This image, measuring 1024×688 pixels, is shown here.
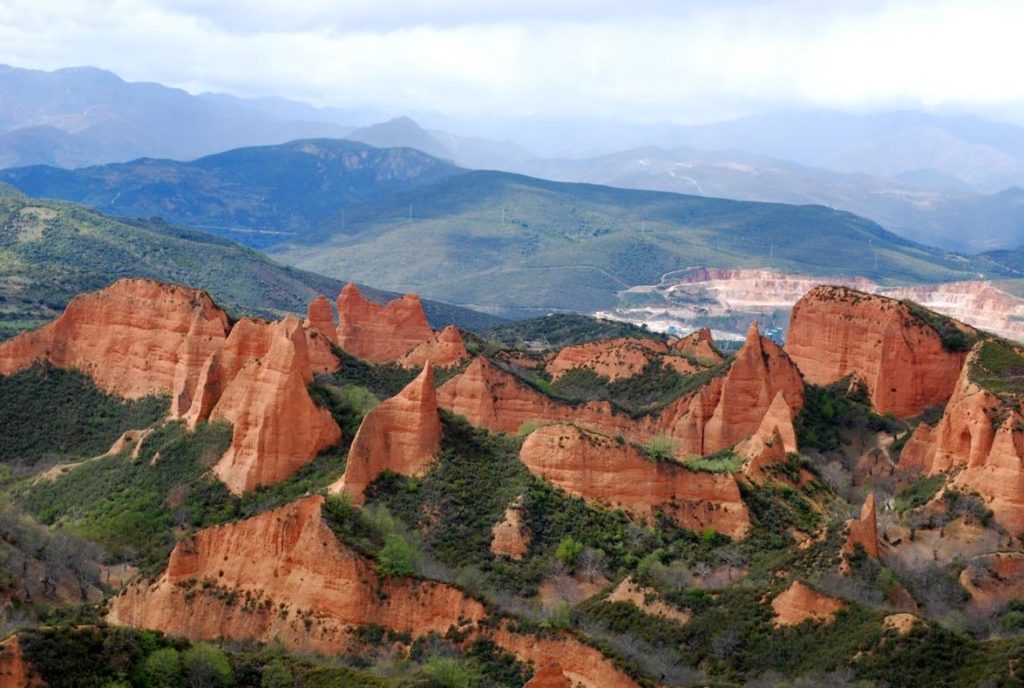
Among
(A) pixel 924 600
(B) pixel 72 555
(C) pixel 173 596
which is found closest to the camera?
(C) pixel 173 596

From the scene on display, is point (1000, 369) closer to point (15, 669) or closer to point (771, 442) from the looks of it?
point (771, 442)

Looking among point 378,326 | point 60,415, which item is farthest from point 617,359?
point 60,415

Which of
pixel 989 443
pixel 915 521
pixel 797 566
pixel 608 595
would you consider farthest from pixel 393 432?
pixel 989 443

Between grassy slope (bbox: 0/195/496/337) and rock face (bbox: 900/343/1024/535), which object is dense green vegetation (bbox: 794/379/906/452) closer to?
rock face (bbox: 900/343/1024/535)

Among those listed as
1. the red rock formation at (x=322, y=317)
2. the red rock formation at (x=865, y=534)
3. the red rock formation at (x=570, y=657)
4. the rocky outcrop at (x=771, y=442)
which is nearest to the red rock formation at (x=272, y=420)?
the rocky outcrop at (x=771, y=442)

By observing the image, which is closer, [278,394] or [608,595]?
[608,595]

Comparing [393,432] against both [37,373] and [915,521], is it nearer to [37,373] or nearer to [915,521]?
[915,521]
